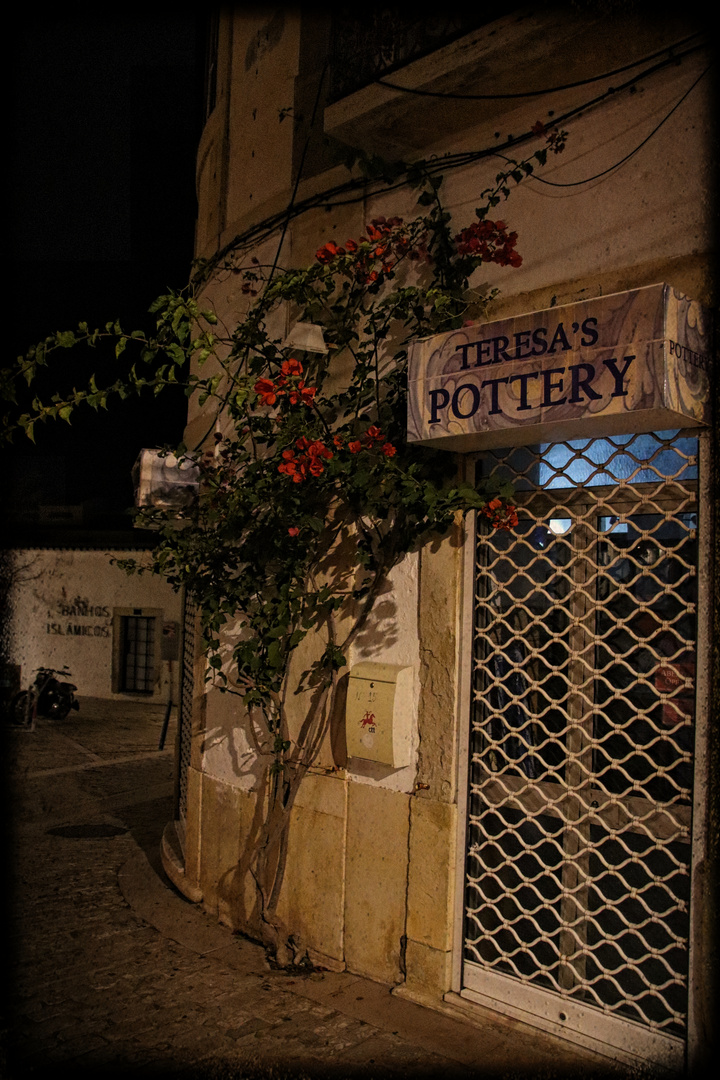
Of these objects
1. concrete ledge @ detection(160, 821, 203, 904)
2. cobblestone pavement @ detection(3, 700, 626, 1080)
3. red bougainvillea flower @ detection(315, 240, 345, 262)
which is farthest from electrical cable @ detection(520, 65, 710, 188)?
concrete ledge @ detection(160, 821, 203, 904)

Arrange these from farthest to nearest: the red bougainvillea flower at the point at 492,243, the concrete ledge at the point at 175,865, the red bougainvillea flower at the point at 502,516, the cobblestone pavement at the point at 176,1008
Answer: the concrete ledge at the point at 175,865
the red bougainvillea flower at the point at 492,243
the red bougainvillea flower at the point at 502,516
the cobblestone pavement at the point at 176,1008

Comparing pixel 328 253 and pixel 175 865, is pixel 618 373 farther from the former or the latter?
pixel 175 865

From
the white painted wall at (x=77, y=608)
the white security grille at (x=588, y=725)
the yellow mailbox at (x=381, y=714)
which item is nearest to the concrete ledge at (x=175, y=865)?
the yellow mailbox at (x=381, y=714)

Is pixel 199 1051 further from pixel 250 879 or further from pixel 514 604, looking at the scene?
pixel 514 604

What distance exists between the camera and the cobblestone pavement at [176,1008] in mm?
3842

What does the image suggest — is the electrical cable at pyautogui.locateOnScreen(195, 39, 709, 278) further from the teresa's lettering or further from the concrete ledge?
the concrete ledge

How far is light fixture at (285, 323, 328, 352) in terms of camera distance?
16.4 feet

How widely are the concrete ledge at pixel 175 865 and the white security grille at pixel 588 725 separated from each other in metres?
2.34

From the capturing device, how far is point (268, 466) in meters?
5.14

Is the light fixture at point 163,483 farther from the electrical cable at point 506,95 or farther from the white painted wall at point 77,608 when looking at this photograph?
the white painted wall at point 77,608

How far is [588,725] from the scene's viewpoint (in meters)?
4.02

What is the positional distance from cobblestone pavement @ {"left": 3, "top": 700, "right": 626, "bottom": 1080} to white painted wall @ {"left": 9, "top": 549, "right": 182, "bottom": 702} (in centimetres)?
1323

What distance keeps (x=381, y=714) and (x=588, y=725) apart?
1040 millimetres

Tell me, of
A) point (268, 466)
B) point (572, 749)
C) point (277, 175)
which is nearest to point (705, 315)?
point (572, 749)
